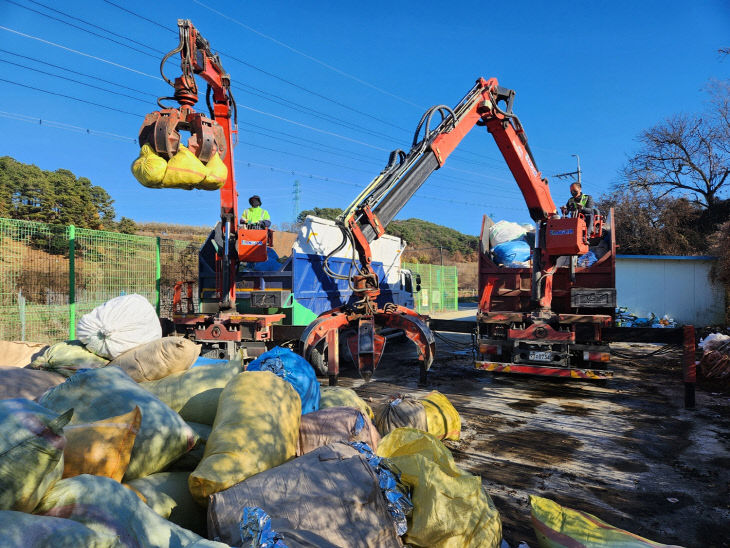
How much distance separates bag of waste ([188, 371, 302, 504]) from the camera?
197 centimetres

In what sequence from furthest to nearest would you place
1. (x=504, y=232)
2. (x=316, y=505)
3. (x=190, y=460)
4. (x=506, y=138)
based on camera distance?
(x=504, y=232), (x=506, y=138), (x=190, y=460), (x=316, y=505)

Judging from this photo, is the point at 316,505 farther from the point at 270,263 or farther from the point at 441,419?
the point at 270,263

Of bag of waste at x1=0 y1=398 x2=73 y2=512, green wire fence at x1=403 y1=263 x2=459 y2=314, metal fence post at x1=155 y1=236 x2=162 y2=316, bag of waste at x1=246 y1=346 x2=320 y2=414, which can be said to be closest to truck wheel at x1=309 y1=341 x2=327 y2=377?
bag of waste at x1=246 y1=346 x2=320 y2=414

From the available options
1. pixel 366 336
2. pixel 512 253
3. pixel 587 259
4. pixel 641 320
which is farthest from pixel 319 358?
pixel 641 320

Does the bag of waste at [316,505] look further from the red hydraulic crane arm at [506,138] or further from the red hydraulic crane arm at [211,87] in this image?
the red hydraulic crane arm at [506,138]

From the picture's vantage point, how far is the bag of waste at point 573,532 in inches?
76.2

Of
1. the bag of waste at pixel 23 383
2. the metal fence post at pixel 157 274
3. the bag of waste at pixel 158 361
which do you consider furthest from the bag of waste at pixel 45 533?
the metal fence post at pixel 157 274

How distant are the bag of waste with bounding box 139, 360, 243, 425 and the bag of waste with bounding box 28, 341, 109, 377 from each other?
0.63 m

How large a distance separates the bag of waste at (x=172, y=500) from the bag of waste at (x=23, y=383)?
1143 mm

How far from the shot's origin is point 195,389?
3113mm

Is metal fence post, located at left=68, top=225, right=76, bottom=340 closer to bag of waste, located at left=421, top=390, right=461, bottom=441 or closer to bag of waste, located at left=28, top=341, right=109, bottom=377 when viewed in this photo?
bag of waste, located at left=28, top=341, right=109, bottom=377

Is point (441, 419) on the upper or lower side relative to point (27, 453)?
lower

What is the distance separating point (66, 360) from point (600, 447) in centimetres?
456

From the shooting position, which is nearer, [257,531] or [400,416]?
[257,531]
